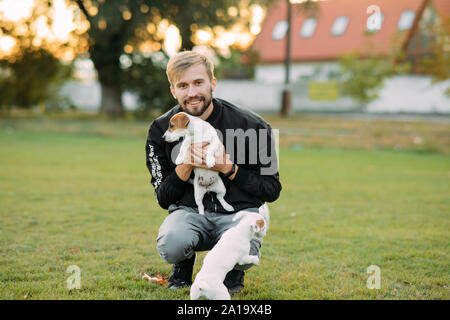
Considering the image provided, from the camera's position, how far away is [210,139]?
3.40m

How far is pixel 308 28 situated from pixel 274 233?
40.6m

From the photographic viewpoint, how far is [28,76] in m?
26.3

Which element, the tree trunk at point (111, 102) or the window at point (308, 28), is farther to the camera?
the window at point (308, 28)

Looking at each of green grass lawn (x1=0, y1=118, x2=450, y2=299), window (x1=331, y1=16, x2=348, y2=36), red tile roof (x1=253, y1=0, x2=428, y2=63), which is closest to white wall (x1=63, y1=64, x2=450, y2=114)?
red tile roof (x1=253, y1=0, x2=428, y2=63)

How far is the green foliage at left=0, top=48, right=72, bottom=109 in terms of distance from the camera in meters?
25.4

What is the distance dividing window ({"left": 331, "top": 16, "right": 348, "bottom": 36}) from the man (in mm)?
40024

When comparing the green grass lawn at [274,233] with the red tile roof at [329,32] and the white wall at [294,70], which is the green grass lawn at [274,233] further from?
the white wall at [294,70]

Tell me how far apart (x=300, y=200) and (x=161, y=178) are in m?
4.00

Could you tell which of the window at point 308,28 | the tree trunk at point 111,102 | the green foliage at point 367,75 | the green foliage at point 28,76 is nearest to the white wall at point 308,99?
the green foliage at point 28,76

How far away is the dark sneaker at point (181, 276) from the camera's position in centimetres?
373

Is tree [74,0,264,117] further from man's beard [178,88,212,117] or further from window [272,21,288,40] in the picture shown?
window [272,21,288,40]

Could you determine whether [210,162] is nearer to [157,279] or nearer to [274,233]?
[157,279]

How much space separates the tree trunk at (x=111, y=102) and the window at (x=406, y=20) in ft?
75.1

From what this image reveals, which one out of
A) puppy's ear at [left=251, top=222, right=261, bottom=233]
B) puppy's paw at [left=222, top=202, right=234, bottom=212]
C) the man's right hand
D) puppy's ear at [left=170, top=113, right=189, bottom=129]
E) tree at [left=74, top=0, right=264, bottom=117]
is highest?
tree at [left=74, top=0, right=264, bottom=117]
